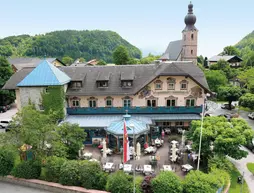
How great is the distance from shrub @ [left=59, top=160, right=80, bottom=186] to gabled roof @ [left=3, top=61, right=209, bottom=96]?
15194 mm

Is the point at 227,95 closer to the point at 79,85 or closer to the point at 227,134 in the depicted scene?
the point at 227,134

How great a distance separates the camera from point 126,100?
109ft

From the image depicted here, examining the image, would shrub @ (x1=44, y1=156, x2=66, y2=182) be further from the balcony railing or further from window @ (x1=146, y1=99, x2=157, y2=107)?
window @ (x1=146, y1=99, x2=157, y2=107)

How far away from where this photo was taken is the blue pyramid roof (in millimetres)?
30516

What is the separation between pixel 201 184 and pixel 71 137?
13727mm

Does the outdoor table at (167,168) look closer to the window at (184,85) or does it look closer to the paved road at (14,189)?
the paved road at (14,189)

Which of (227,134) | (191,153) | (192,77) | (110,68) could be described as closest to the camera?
(227,134)

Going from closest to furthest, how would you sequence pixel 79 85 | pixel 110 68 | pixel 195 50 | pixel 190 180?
pixel 190 180, pixel 79 85, pixel 110 68, pixel 195 50

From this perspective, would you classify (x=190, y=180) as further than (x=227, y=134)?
No

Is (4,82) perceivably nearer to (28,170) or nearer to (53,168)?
(28,170)

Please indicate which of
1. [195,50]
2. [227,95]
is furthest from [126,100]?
[195,50]

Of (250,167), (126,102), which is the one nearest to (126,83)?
(126,102)

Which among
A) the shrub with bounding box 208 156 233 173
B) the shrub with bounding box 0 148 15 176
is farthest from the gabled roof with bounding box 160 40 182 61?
the shrub with bounding box 0 148 15 176

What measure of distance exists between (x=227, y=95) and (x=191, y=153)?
97.7 feet
